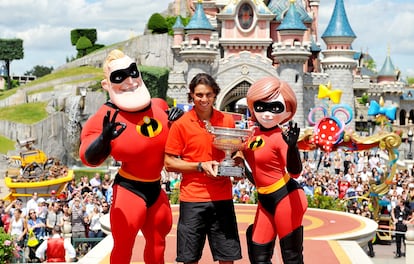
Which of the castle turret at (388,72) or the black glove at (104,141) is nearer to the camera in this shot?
the black glove at (104,141)

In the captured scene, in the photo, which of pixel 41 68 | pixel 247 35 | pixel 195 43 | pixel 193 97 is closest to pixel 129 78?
pixel 193 97

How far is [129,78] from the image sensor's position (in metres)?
6.07

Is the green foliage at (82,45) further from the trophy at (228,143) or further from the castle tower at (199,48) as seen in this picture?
the trophy at (228,143)

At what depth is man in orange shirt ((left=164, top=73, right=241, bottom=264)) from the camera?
5.90 m

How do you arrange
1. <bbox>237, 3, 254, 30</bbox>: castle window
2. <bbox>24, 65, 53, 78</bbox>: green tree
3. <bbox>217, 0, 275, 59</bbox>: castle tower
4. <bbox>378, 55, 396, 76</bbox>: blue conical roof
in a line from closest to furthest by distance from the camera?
<bbox>217, 0, 275, 59</bbox>: castle tower < <bbox>237, 3, 254, 30</bbox>: castle window < <bbox>378, 55, 396, 76</bbox>: blue conical roof < <bbox>24, 65, 53, 78</bbox>: green tree

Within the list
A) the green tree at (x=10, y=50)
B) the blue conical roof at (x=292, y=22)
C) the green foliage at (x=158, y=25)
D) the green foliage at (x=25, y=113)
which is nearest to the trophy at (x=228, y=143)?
the green foliage at (x=25, y=113)

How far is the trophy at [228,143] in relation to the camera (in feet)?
18.7

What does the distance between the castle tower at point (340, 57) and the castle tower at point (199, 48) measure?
6.10m

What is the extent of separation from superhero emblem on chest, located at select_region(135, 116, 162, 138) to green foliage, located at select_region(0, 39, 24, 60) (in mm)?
48063

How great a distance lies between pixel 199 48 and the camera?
118 feet

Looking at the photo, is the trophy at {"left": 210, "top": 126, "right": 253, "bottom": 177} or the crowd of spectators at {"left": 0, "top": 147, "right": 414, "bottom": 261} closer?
the trophy at {"left": 210, "top": 126, "right": 253, "bottom": 177}

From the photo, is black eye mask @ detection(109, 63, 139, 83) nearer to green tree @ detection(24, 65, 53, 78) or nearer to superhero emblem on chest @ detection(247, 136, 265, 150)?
superhero emblem on chest @ detection(247, 136, 265, 150)

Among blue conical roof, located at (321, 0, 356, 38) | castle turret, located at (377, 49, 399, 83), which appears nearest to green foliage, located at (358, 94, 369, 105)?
castle turret, located at (377, 49, 399, 83)

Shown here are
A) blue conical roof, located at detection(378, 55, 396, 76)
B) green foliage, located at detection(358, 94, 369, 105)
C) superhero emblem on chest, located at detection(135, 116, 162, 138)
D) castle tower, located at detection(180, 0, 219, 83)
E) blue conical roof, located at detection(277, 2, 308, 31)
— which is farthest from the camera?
green foliage, located at detection(358, 94, 369, 105)
